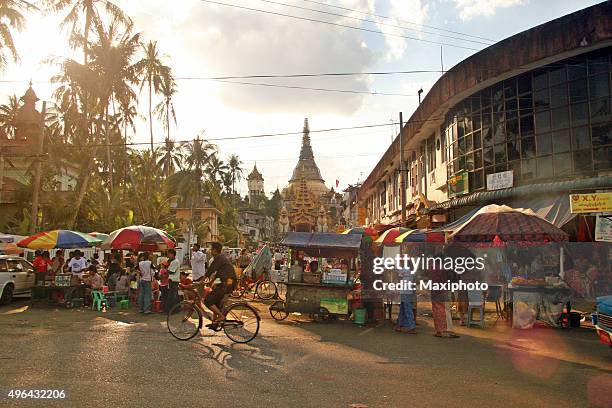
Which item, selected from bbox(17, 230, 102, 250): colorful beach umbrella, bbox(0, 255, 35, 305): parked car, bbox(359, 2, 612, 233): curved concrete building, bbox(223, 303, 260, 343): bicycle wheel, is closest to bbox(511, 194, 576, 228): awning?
bbox(359, 2, 612, 233): curved concrete building

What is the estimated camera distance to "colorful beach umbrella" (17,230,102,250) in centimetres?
1595

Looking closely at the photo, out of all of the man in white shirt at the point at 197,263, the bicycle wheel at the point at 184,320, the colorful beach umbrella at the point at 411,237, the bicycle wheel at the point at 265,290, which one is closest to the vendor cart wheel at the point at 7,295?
the man in white shirt at the point at 197,263

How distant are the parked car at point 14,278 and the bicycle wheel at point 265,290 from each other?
7801 mm

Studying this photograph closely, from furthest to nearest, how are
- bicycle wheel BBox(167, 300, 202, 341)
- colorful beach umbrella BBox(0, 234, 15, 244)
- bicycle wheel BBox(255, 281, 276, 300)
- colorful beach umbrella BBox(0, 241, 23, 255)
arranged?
1. colorful beach umbrella BBox(0, 234, 15, 244)
2. colorful beach umbrella BBox(0, 241, 23, 255)
3. bicycle wheel BBox(255, 281, 276, 300)
4. bicycle wheel BBox(167, 300, 202, 341)

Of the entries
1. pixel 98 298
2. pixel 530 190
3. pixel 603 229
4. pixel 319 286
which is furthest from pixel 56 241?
pixel 603 229

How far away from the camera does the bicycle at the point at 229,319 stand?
9.18 meters

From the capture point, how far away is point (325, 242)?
493 inches

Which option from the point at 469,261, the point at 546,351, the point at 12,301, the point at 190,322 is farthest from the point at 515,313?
the point at 12,301

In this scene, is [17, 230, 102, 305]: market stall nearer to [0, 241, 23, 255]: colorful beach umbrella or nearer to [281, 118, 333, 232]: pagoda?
[0, 241, 23, 255]: colorful beach umbrella

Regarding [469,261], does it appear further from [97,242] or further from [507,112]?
[97,242]

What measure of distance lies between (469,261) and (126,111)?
29.3m

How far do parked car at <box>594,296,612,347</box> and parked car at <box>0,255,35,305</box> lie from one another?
52.6ft

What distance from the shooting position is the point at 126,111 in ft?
111

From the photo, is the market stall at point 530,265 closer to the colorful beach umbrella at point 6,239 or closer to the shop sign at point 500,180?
the shop sign at point 500,180
